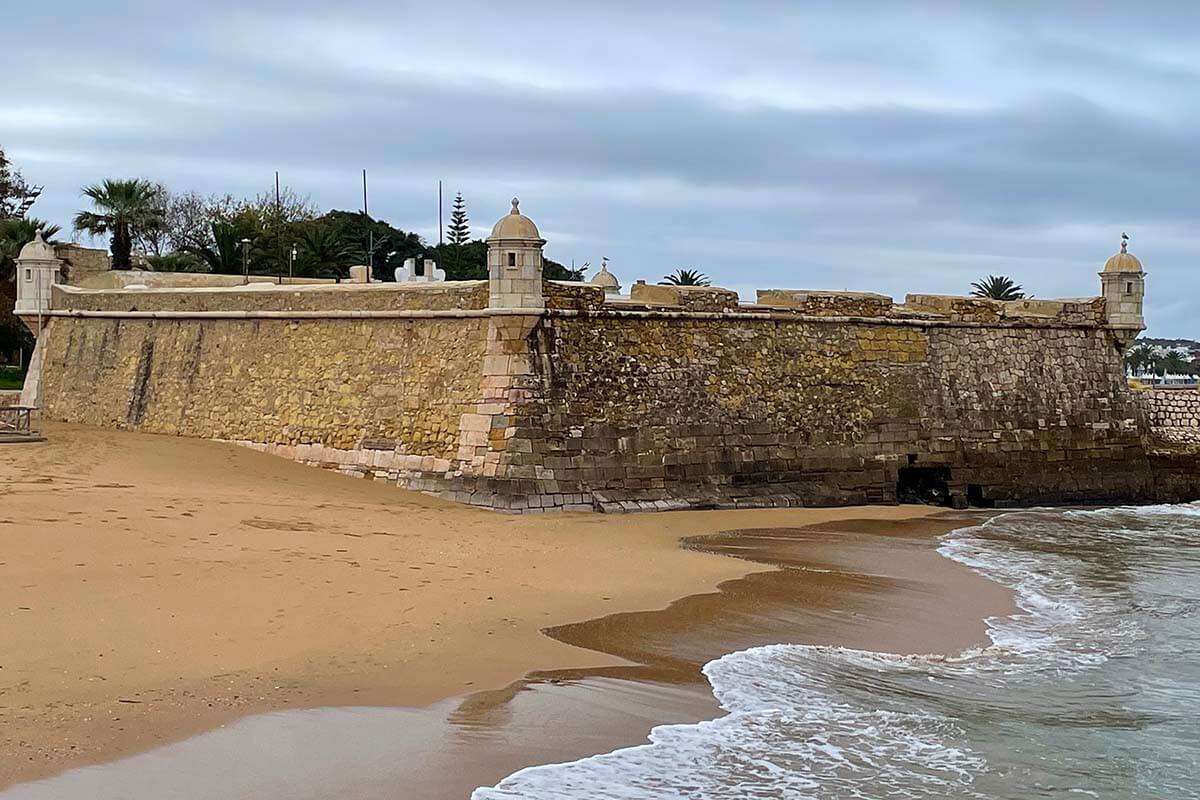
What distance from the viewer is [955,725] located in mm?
7727

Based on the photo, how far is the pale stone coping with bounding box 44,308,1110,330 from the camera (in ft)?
54.4

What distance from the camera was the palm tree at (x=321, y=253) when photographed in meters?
32.7

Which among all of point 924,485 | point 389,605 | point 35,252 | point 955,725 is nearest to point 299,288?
point 35,252

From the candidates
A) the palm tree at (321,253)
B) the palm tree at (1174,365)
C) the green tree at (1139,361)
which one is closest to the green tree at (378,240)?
the palm tree at (321,253)

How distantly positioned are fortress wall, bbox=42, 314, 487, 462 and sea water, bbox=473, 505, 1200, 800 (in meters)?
7.97

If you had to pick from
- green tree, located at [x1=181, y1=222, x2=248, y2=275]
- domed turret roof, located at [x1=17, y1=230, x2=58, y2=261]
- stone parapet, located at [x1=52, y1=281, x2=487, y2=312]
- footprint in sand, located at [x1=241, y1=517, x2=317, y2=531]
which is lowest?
footprint in sand, located at [x1=241, y1=517, x2=317, y2=531]

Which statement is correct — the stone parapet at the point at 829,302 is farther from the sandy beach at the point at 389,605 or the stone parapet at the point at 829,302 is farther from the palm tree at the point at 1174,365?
the palm tree at the point at 1174,365

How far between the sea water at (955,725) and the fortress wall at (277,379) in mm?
7970

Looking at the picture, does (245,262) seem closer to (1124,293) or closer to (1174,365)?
(1124,293)

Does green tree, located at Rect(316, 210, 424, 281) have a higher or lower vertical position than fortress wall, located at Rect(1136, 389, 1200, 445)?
higher

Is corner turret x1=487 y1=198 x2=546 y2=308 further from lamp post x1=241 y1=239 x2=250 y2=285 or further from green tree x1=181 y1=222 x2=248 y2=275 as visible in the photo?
green tree x1=181 y1=222 x2=248 y2=275

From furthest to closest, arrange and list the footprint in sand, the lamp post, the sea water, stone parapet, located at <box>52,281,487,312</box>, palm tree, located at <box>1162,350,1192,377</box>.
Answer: palm tree, located at <box>1162,350,1192,377</box>
the lamp post
stone parapet, located at <box>52,281,487,312</box>
the footprint in sand
the sea water

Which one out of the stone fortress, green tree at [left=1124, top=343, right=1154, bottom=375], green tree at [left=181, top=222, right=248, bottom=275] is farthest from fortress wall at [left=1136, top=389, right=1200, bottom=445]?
green tree at [left=1124, top=343, right=1154, bottom=375]

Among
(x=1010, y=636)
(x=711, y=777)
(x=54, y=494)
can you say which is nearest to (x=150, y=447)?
(x=54, y=494)
